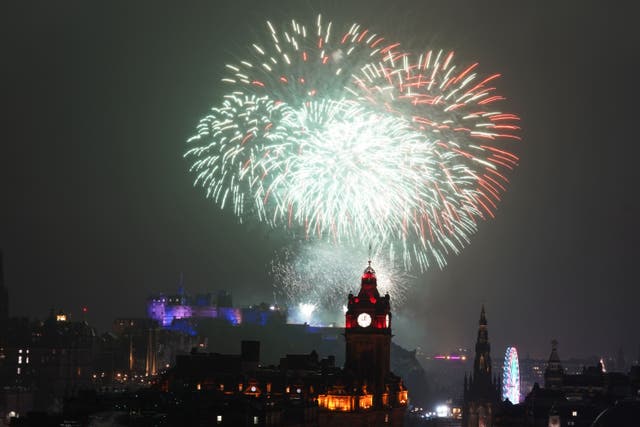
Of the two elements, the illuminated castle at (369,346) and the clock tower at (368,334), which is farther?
the clock tower at (368,334)

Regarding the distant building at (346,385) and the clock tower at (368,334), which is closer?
the distant building at (346,385)

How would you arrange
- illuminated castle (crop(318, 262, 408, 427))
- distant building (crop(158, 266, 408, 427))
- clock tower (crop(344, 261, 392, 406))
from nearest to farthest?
distant building (crop(158, 266, 408, 427)), illuminated castle (crop(318, 262, 408, 427)), clock tower (crop(344, 261, 392, 406))

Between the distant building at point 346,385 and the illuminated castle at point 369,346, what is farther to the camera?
the illuminated castle at point 369,346

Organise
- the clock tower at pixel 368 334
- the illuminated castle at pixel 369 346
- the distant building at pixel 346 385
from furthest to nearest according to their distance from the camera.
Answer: the clock tower at pixel 368 334 < the illuminated castle at pixel 369 346 < the distant building at pixel 346 385

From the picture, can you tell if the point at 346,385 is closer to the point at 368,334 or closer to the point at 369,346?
the point at 369,346

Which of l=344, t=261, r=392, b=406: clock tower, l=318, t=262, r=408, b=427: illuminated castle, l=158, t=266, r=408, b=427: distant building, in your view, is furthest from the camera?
l=344, t=261, r=392, b=406: clock tower

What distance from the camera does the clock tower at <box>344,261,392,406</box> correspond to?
7648 inches

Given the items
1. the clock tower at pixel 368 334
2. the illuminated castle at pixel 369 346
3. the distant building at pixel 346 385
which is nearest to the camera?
the distant building at pixel 346 385

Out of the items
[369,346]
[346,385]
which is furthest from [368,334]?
[346,385]

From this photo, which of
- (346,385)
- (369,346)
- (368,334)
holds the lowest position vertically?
(346,385)

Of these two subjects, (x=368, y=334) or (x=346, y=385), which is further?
(x=368, y=334)

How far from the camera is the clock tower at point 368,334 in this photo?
19425 centimetres

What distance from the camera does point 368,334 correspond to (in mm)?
194625

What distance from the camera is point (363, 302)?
195m
